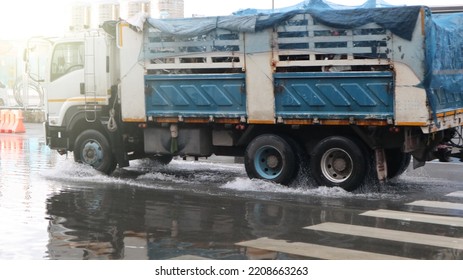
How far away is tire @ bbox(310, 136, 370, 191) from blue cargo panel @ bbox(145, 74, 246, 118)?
1.55 metres

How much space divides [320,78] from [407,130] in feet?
5.36

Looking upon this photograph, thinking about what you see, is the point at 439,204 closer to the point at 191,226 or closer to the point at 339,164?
the point at 339,164

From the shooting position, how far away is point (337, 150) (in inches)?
464

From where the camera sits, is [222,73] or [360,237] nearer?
[360,237]

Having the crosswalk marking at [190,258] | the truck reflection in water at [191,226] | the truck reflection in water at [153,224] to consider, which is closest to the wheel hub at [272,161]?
the truck reflection in water at [191,226]

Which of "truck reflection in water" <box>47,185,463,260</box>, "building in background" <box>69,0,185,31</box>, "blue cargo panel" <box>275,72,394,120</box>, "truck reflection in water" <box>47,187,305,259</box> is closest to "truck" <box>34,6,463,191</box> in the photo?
"blue cargo panel" <box>275,72,394,120</box>

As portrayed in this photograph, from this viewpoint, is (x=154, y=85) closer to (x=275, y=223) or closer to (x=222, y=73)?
(x=222, y=73)

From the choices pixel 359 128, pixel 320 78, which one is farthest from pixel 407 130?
pixel 320 78

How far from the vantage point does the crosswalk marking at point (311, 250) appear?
710 centimetres

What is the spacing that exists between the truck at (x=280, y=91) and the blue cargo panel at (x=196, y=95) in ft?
0.06

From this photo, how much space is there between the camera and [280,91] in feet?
39.3

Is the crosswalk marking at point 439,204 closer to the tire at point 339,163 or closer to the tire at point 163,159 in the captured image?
the tire at point 339,163

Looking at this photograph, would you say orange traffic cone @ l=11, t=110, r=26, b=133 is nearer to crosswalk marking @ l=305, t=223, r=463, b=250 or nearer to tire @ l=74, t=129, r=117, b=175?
tire @ l=74, t=129, r=117, b=175

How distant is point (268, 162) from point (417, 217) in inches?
141
